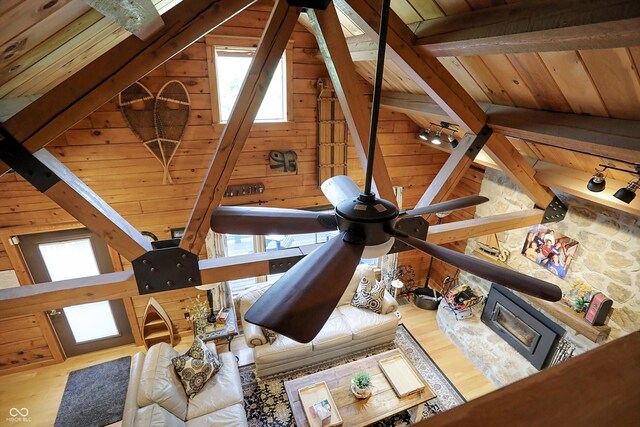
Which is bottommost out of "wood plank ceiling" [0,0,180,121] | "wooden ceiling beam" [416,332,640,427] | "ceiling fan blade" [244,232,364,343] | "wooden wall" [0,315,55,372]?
"wooden wall" [0,315,55,372]

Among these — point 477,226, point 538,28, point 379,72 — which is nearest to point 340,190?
point 379,72

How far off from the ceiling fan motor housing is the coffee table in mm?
3118

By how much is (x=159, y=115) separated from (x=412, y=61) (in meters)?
3.13

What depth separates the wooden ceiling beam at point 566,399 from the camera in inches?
14.0

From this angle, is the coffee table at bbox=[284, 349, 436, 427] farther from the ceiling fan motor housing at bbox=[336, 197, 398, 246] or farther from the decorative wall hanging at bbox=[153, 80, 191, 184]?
the decorative wall hanging at bbox=[153, 80, 191, 184]

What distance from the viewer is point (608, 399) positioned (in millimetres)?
386

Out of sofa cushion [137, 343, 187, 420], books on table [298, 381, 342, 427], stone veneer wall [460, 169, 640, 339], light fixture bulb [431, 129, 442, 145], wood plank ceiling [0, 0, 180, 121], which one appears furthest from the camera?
light fixture bulb [431, 129, 442, 145]

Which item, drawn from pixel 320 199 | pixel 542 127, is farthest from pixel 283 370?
pixel 542 127

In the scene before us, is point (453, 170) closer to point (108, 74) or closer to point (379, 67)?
point (379, 67)

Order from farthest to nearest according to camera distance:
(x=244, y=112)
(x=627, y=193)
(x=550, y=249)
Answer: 1. (x=550, y=249)
2. (x=627, y=193)
3. (x=244, y=112)

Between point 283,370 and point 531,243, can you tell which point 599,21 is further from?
point 283,370

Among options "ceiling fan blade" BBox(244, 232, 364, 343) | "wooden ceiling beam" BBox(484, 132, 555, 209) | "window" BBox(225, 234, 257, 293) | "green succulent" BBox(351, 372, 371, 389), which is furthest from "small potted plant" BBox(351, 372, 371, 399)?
"ceiling fan blade" BBox(244, 232, 364, 343)

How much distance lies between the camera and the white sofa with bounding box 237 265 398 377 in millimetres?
4352

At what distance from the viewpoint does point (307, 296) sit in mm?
877
